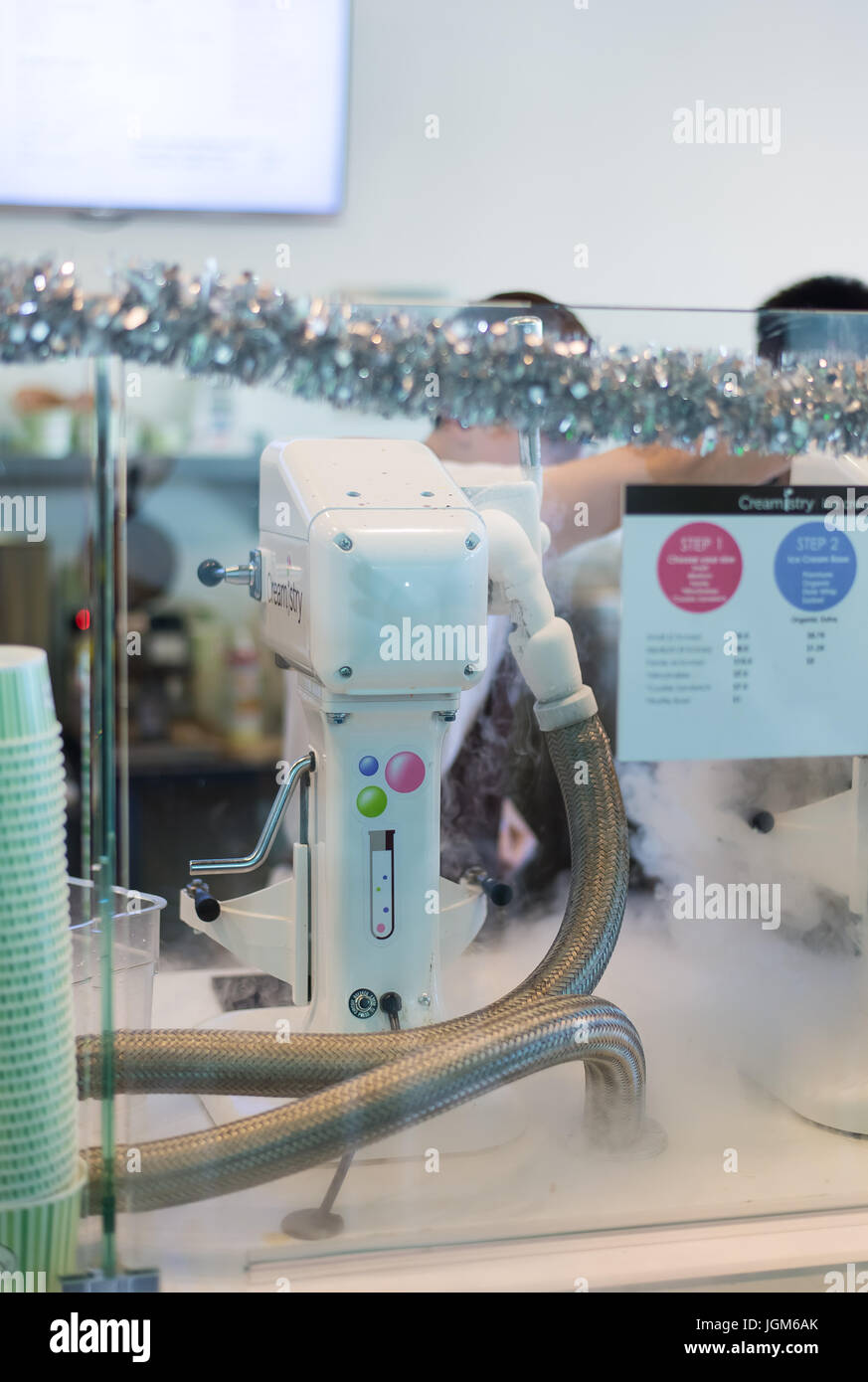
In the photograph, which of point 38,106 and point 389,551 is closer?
point 389,551

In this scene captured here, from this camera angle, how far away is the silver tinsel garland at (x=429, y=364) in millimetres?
873

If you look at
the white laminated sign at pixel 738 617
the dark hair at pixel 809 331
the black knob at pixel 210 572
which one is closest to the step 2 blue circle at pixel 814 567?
the white laminated sign at pixel 738 617

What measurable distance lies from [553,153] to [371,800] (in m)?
2.26

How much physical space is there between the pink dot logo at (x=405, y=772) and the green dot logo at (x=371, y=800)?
11mm

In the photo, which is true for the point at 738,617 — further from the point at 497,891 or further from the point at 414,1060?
the point at 414,1060

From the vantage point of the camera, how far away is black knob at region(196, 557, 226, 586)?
3.13 ft

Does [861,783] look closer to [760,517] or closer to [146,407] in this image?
[760,517]

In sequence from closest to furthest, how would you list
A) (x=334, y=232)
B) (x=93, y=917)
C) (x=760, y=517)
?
(x=93, y=917)
(x=760, y=517)
(x=334, y=232)

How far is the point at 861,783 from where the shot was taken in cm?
107

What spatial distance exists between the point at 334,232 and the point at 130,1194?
2343 mm

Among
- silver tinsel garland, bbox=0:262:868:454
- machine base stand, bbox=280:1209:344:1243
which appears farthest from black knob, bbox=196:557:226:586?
machine base stand, bbox=280:1209:344:1243

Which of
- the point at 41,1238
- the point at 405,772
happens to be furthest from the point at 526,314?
the point at 41,1238
